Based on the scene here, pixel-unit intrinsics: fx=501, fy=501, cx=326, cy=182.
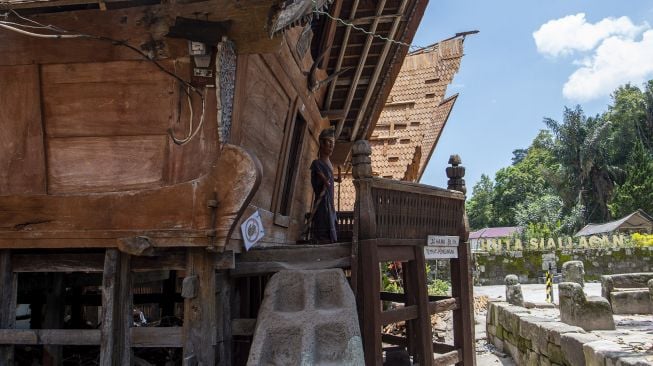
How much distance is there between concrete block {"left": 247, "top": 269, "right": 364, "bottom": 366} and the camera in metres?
3.60

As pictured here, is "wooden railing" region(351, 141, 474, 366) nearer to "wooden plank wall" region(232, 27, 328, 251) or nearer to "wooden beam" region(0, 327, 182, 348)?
"wooden plank wall" region(232, 27, 328, 251)

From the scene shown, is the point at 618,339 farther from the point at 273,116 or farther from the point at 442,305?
the point at 273,116

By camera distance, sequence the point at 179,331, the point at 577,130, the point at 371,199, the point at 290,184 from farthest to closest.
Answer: the point at 577,130
the point at 290,184
the point at 371,199
the point at 179,331

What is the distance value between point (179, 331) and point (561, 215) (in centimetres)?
5016

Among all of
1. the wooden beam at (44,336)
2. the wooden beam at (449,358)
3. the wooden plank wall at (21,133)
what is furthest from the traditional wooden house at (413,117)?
the wooden beam at (44,336)

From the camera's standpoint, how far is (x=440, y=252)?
5.68 metres

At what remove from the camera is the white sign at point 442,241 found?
18.1 feet

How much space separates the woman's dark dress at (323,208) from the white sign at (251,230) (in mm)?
1466

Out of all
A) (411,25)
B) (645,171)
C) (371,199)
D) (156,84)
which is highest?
(645,171)

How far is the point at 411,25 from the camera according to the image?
654cm

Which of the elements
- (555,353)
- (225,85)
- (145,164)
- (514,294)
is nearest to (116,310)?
(145,164)

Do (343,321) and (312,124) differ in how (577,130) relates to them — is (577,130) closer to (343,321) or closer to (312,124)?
(312,124)

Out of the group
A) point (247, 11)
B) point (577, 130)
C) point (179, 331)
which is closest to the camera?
point (247, 11)

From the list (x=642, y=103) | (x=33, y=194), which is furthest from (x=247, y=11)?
(x=642, y=103)
